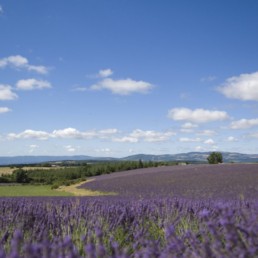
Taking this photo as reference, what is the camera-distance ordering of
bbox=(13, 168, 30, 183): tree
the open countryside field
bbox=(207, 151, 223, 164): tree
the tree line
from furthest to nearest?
bbox=(207, 151, 223, 164): tree
bbox=(13, 168, 30, 183): tree
the tree line
the open countryside field

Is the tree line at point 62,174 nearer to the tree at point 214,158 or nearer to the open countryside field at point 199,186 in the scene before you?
the tree at point 214,158

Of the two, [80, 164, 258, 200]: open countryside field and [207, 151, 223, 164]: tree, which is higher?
[207, 151, 223, 164]: tree

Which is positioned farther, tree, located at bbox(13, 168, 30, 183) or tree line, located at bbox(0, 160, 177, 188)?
tree, located at bbox(13, 168, 30, 183)

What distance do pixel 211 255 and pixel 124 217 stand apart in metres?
2.75

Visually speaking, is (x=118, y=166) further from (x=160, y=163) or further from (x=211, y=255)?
(x=211, y=255)

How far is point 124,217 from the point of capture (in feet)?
14.0

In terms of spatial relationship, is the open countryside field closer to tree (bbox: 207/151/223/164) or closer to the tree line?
the tree line

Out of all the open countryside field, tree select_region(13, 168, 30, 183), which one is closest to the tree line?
tree select_region(13, 168, 30, 183)

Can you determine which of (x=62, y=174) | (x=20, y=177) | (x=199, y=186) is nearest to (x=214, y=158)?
→ (x=62, y=174)

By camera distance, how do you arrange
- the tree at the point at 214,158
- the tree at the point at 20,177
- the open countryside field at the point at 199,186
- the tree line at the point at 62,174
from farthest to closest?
the tree at the point at 214,158
the tree at the point at 20,177
the tree line at the point at 62,174
the open countryside field at the point at 199,186

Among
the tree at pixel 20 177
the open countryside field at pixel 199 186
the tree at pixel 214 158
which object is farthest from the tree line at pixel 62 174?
the open countryside field at pixel 199 186

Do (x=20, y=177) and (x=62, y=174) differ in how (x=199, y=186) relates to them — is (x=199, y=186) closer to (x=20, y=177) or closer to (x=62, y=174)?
(x=62, y=174)

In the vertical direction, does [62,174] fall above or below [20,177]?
above

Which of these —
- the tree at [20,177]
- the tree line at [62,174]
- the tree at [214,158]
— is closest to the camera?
the tree line at [62,174]
